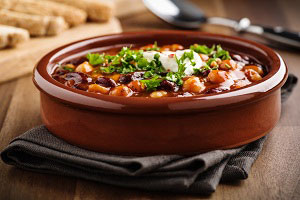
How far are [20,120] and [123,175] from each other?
1.27 meters

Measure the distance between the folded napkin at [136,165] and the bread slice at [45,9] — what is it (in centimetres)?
246

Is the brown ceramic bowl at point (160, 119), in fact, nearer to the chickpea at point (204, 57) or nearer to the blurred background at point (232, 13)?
the chickpea at point (204, 57)

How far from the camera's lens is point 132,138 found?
2.70m

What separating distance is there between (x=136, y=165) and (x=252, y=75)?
1.05 metres

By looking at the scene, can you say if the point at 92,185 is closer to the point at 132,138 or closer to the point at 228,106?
the point at 132,138

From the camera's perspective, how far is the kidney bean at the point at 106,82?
9.91ft

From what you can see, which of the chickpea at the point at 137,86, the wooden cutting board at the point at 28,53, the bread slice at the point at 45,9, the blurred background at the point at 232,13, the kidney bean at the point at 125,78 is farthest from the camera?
the blurred background at the point at 232,13

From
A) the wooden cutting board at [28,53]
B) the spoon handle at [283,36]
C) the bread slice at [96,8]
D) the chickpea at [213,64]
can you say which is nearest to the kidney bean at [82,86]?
the chickpea at [213,64]

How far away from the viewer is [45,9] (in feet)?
17.1

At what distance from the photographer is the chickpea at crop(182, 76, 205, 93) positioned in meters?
2.94

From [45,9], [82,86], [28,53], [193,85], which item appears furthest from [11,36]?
[193,85]

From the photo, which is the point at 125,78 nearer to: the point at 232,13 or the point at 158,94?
the point at 158,94

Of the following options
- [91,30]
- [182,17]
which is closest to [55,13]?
[91,30]

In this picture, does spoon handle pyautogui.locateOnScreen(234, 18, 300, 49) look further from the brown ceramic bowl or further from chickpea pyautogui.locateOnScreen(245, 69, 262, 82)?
the brown ceramic bowl
